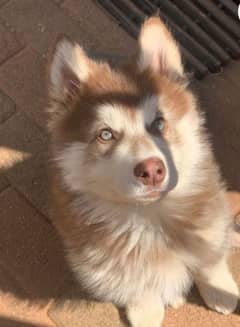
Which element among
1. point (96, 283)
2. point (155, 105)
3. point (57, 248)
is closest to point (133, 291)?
point (96, 283)

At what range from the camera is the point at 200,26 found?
12.3ft

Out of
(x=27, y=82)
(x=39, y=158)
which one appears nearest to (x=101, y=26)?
(x=27, y=82)

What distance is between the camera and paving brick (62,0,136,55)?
3.78 m

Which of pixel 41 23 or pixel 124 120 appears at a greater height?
pixel 41 23

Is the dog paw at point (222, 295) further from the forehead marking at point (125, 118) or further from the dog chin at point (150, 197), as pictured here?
the forehead marking at point (125, 118)

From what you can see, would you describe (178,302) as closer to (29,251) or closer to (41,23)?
(29,251)

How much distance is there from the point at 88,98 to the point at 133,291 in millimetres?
1002

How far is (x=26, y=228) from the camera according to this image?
3348 mm

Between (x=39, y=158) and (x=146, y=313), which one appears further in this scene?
(x=39, y=158)

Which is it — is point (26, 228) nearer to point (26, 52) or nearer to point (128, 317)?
point (128, 317)

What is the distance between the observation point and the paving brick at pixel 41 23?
3.84 m

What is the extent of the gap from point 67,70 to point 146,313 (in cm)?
138

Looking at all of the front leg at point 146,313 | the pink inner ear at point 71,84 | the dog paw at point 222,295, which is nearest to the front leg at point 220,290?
the dog paw at point 222,295

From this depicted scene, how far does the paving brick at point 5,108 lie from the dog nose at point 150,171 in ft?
5.65
